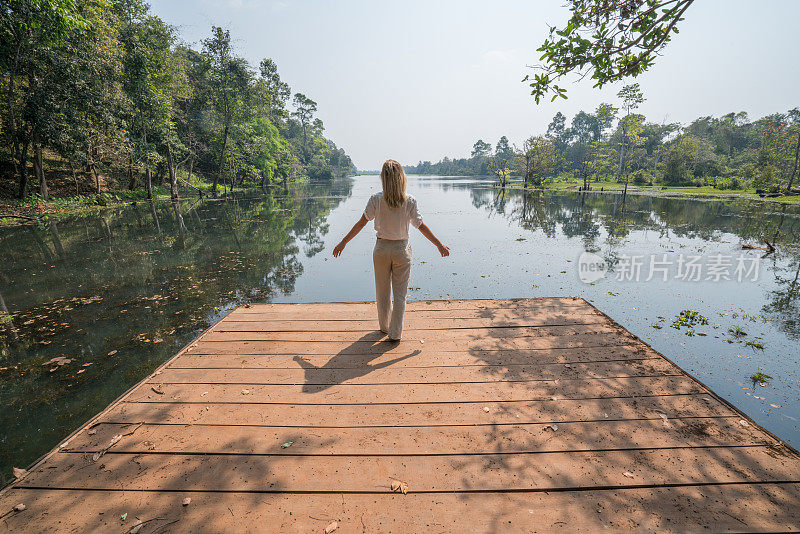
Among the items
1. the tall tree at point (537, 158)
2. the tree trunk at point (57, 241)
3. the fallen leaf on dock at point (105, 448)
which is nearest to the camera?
the fallen leaf on dock at point (105, 448)

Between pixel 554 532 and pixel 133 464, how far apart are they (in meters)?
2.64

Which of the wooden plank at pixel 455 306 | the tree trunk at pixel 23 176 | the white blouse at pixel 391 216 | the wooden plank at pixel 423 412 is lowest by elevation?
the wooden plank at pixel 423 412

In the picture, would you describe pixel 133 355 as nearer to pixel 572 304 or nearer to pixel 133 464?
pixel 133 464

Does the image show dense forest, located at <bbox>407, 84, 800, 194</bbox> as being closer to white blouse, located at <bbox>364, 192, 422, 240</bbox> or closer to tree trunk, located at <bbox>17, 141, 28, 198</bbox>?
white blouse, located at <bbox>364, 192, 422, 240</bbox>

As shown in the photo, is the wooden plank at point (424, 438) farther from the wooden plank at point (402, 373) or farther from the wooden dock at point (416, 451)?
the wooden plank at point (402, 373)

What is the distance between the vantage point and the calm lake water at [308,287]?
12.5ft

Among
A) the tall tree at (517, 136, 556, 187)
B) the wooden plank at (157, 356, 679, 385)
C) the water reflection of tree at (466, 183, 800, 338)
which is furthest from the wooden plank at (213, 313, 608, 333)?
the tall tree at (517, 136, 556, 187)

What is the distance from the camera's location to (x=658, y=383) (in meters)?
2.99

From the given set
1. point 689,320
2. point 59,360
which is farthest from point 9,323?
point 689,320

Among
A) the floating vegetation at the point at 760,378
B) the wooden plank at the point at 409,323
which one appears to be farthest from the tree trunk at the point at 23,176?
the floating vegetation at the point at 760,378

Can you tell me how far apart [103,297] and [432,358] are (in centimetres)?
707

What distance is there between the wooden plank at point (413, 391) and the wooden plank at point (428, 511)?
91 cm

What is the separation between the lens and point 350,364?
11.0ft

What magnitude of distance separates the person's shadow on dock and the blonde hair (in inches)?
64.5
